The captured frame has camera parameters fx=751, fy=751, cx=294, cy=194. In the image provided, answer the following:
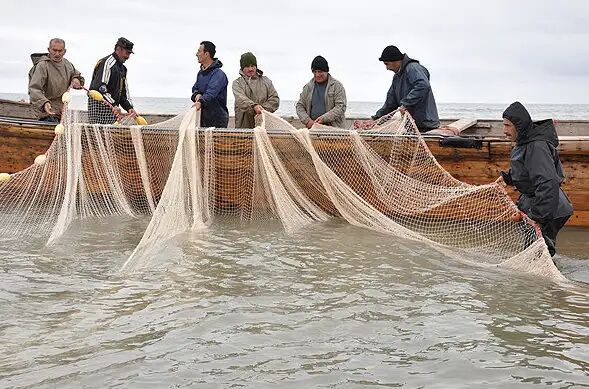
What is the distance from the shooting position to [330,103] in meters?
9.54

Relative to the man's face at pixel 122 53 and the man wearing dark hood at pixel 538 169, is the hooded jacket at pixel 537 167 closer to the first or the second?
the man wearing dark hood at pixel 538 169

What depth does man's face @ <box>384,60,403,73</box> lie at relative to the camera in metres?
8.89

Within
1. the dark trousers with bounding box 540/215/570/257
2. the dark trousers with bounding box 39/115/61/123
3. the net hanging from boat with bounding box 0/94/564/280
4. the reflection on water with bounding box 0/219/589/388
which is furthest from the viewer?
the dark trousers with bounding box 39/115/61/123

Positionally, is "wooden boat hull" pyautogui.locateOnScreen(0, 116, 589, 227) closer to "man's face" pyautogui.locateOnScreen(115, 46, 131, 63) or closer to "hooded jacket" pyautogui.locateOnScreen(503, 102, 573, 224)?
"man's face" pyautogui.locateOnScreen(115, 46, 131, 63)

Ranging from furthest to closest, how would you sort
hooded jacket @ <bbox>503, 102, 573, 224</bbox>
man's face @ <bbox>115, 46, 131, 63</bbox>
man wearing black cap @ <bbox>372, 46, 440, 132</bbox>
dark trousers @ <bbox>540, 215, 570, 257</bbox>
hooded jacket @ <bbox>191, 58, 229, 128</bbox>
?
man's face @ <bbox>115, 46, 131, 63</bbox> → hooded jacket @ <bbox>191, 58, 229, 128</bbox> → man wearing black cap @ <bbox>372, 46, 440, 132</bbox> → dark trousers @ <bbox>540, 215, 570, 257</bbox> → hooded jacket @ <bbox>503, 102, 573, 224</bbox>

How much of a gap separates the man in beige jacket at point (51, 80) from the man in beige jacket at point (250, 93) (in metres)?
2.02

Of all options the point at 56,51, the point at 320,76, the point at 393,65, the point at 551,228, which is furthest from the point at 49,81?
the point at 551,228

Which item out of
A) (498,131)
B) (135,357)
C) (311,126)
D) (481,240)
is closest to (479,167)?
(481,240)

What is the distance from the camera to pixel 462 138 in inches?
335

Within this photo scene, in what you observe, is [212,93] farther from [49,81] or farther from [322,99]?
[49,81]

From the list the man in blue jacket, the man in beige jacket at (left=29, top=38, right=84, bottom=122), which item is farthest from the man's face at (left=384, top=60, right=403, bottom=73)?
the man in beige jacket at (left=29, top=38, right=84, bottom=122)

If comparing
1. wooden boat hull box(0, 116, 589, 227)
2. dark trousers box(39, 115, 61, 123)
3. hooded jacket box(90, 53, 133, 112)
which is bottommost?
wooden boat hull box(0, 116, 589, 227)

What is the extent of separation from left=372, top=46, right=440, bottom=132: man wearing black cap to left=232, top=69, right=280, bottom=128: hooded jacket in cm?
→ 155

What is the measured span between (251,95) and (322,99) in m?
0.94
